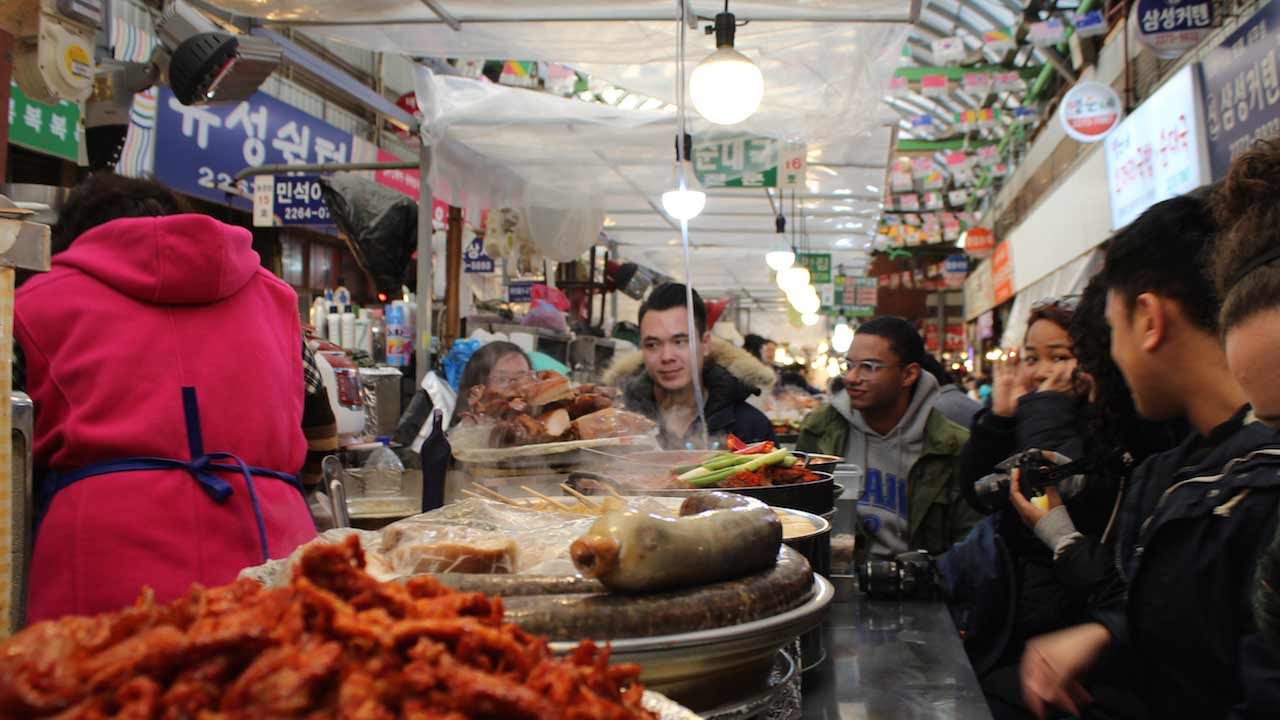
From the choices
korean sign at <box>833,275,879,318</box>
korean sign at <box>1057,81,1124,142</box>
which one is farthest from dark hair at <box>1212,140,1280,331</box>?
korean sign at <box>833,275,879,318</box>

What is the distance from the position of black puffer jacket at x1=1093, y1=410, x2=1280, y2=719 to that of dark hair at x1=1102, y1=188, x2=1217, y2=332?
1.07 feet

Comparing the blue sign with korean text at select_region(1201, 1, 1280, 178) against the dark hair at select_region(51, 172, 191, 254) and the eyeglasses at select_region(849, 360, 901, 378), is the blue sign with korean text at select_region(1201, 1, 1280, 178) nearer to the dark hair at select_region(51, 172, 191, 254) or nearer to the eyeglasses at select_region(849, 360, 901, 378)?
the eyeglasses at select_region(849, 360, 901, 378)

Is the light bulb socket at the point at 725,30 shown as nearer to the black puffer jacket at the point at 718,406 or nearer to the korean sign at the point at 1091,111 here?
the black puffer jacket at the point at 718,406

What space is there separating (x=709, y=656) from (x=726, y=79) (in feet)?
12.5

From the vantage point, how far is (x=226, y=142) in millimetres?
8617

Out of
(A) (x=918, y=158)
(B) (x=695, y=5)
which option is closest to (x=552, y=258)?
(B) (x=695, y=5)

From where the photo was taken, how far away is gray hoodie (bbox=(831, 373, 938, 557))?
167 inches

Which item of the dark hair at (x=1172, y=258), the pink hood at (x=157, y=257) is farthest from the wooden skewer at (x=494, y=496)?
the dark hair at (x=1172, y=258)

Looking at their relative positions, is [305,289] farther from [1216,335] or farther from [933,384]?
[1216,335]

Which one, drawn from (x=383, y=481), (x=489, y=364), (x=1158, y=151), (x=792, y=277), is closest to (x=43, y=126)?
(x=489, y=364)

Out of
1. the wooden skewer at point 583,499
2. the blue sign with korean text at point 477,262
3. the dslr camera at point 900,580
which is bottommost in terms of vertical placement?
the dslr camera at point 900,580

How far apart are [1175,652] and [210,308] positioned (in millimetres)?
2463

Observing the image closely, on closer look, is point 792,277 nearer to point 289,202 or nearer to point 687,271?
point 289,202

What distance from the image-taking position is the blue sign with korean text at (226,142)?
7.92m
